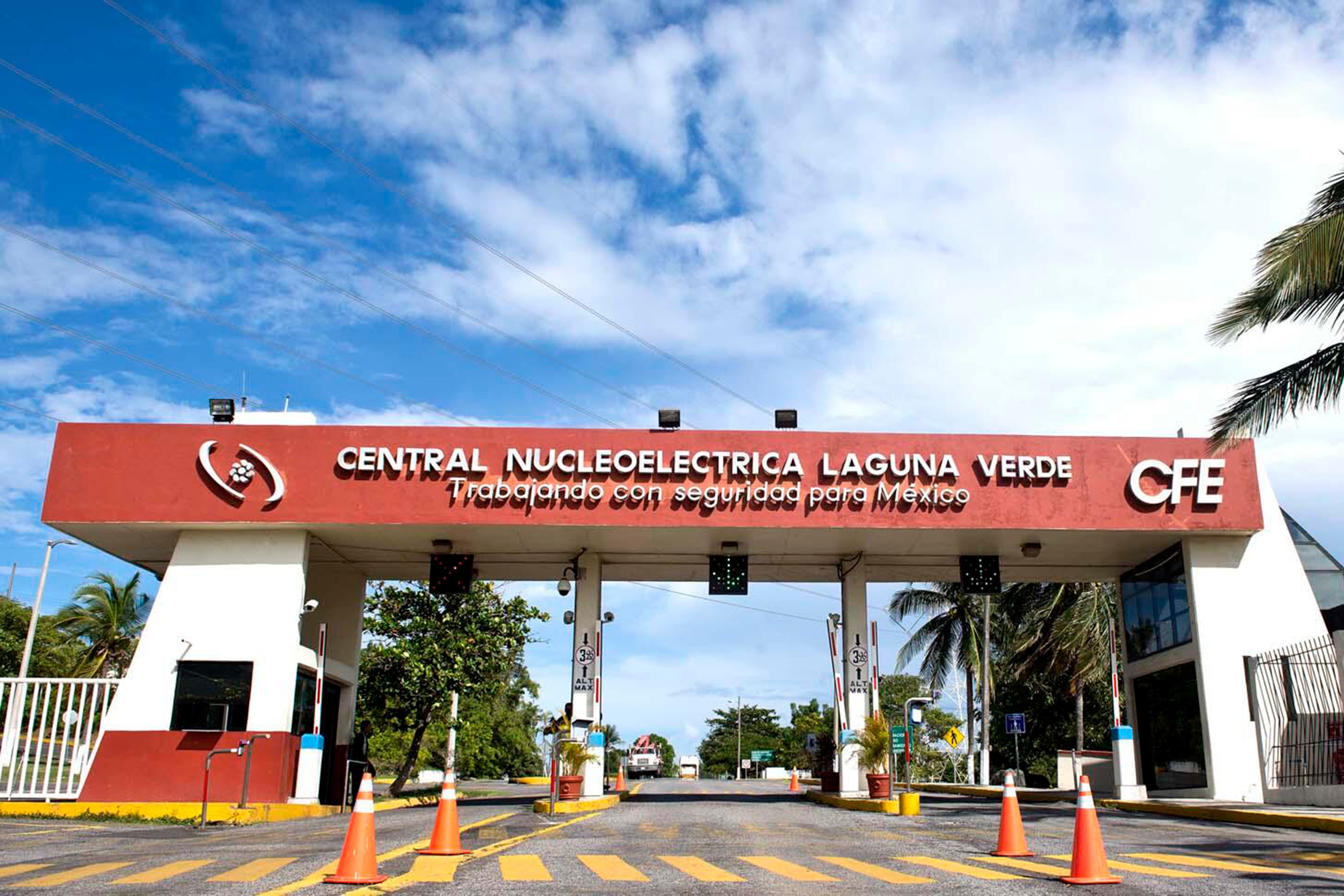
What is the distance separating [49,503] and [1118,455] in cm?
2014

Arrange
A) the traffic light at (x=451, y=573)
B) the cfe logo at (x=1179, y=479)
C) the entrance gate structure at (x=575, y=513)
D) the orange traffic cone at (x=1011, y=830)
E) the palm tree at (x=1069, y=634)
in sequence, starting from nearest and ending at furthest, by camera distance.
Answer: the orange traffic cone at (x=1011, y=830) < the entrance gate structure at (x=575, y=513) < the cfe logo at (x=1179, y=479) < the traffic light at (x=451, y=573) < the palm tree at (x=1069, y=634)

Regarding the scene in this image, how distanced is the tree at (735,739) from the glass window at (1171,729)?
79.8m

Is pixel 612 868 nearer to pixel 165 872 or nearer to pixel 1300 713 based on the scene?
pixel 165 872

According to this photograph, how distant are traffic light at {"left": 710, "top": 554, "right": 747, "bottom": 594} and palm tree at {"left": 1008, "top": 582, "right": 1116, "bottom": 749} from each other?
16343mm

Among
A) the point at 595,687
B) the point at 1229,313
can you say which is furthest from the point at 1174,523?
the point at 595,687

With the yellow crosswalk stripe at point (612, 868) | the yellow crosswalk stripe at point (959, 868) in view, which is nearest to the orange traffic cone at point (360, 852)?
the yellow crosswalk stripe at point (612, 868)

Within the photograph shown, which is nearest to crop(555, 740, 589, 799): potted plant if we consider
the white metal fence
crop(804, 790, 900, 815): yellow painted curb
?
crop(804, 790, 900, 815): yellow painted curb

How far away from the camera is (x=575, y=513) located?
70.1 ft

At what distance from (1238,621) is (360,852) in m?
18.9

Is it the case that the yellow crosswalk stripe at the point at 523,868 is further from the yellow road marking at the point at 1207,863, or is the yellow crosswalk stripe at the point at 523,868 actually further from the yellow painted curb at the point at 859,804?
the yellow painted curb at the point at 859,804

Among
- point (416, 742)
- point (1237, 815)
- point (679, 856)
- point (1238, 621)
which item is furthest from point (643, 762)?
point (679, 856)

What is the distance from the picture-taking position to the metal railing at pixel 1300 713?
58.1 feet

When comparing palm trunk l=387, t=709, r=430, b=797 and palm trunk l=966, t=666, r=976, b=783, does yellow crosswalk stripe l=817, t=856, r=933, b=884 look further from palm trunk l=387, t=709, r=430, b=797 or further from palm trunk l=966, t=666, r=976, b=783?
palm trunk l=966, t=666, r=976, b=783

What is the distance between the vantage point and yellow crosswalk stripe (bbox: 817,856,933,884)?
8.17 m
